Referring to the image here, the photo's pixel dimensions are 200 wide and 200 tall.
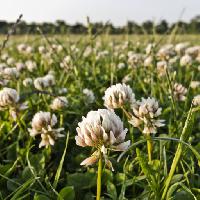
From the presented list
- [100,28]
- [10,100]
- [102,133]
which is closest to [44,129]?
[10,100]

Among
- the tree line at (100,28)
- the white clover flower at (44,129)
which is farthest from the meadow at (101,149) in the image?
the tree line at (100,28)

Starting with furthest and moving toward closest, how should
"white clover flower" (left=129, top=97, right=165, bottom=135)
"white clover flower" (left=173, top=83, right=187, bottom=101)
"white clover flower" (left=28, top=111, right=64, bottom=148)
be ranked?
1. "white clover flower" (left=173, top=83, right=187, bottom=101)
2. "white clover flower" (left=28, top=111, right=64, bottom=148)
3. "white clover flower" (left=129, top=97, right=165, bottom=135)

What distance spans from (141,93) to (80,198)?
1.13m

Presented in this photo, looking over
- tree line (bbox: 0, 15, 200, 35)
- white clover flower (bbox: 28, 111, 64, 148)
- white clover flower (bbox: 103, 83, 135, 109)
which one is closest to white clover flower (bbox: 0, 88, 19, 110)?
white clover flower (bbox: 28, 111, 64, 148)

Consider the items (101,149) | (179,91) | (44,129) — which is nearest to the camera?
(101,149)

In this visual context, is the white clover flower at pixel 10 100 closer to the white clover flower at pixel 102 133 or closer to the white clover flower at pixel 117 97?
the white clover flower at pixel 117 97

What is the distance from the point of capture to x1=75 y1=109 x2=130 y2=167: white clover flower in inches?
32.1

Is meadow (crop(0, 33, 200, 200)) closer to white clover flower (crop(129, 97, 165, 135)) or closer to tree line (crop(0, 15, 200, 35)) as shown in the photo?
white clover flower (crop(129, 97, 165, 135))

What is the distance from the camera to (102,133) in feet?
2.70

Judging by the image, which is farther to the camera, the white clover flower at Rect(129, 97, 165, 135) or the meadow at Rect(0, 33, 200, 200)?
the white clover flower at Rect(129, 97, 165, 135)

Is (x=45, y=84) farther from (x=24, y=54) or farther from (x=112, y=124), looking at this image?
(x=24, y=54)

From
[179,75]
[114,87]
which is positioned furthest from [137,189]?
[179,75]

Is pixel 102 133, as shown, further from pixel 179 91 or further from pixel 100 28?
pixel 100 28

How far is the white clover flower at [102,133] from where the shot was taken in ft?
2.68
